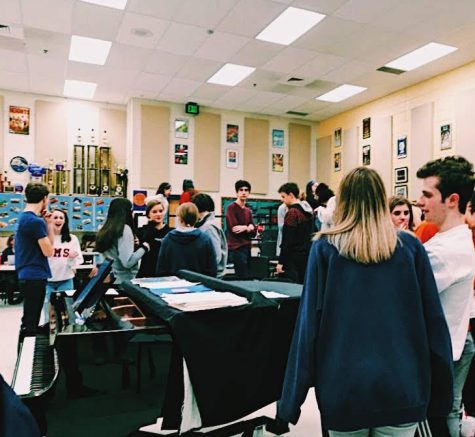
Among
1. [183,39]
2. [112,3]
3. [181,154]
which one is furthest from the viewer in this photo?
[181,154]

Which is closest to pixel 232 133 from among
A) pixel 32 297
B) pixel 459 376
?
pixel 32 297

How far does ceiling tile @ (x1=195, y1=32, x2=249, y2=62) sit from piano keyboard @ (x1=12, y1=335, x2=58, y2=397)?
5088 millimetres

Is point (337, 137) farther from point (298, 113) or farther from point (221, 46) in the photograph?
point (221, 46)

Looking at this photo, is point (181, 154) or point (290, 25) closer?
point (290, 25)

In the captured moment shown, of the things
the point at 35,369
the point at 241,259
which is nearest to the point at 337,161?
the point at 241,259

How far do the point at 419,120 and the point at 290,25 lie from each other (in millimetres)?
3401

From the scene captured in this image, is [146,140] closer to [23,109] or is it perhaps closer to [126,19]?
[23,109]

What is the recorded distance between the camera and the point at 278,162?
402 inches

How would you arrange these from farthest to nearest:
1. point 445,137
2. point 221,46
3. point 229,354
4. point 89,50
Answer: point 445,137
point 89,50
point 221,46
point 229,354

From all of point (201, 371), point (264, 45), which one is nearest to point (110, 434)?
point (201, 371)

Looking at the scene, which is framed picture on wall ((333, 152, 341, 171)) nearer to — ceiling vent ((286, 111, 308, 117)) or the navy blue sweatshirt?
ceiling vent ((286, 111, 308, 117))

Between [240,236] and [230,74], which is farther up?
[230,74]

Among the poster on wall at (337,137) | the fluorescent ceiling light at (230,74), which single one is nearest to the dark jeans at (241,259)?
the fluorescent ceiling light at (230,74)

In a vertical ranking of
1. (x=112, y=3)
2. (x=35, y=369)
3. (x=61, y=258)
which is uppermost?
(x=112, y=3)
